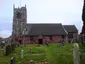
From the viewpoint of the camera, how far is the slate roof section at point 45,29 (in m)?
107

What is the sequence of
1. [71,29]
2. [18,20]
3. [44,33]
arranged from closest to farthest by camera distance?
1. [44,33]
2. [71,29]
3. [18,20]

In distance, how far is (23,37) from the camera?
344 ft

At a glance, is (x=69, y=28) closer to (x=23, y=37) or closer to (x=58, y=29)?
(x=58, y=29)

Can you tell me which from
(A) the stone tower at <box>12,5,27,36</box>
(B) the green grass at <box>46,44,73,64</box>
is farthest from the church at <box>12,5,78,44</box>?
(B) the green grass at <box>46,44,73,64</box>

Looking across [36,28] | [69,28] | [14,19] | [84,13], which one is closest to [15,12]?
[14,19]

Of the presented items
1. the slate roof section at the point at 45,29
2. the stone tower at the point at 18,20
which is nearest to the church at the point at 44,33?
the slate roof section at the point at 45,29

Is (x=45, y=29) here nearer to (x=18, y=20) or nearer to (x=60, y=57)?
(x=18, y=20)

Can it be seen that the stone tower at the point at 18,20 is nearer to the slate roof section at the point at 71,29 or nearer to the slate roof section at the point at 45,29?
the slate roof section at the point at 45,29

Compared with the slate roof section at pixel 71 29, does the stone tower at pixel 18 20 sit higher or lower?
higher

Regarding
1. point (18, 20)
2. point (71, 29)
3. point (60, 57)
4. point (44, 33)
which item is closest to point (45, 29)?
point (44, 33)

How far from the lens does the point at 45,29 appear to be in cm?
10925

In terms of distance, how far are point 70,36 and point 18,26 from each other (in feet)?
86.1

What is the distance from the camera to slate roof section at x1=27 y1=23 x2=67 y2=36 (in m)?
107

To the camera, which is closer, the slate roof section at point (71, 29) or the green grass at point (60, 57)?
the green grass at point (60, 57)
